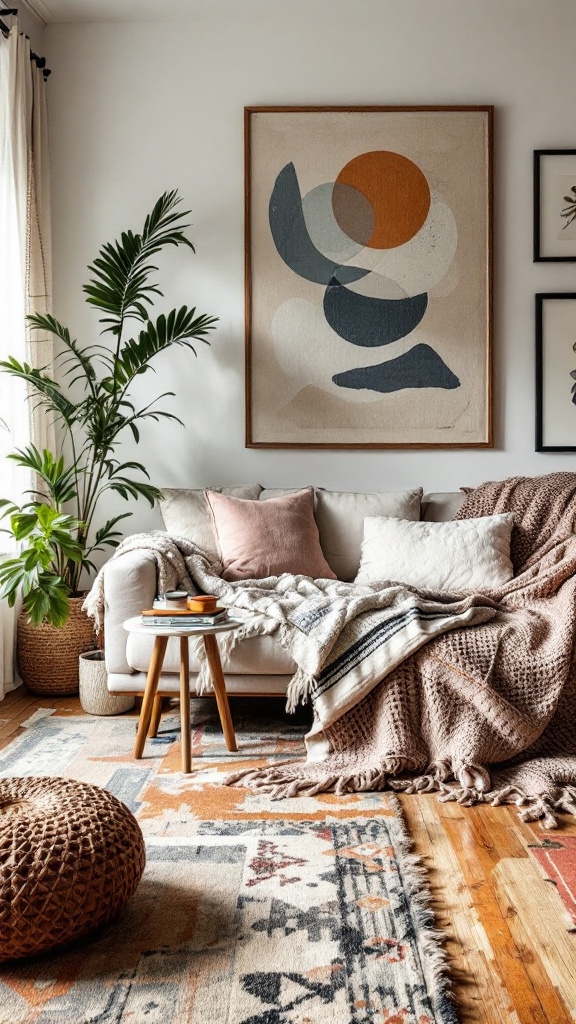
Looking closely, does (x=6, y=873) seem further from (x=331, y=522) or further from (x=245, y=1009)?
(x=331, y=522)

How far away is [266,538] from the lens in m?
3.44

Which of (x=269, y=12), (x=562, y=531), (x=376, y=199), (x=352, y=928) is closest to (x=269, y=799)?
(x=352, y=928)

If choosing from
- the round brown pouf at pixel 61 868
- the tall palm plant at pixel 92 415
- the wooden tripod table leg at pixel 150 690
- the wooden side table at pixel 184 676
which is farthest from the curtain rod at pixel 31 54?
the round brown pouf at pixel 61 868

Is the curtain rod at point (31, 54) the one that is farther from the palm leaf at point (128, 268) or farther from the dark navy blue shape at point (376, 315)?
the dark navy blue shape at point (376, 315)

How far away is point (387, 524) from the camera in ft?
11.5

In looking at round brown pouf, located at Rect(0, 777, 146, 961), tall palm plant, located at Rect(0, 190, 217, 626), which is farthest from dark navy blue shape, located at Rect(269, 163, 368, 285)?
round brown pouf, located at Rect(0, 777, 146, 961)

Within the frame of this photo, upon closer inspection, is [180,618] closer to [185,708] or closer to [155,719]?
[185,708]

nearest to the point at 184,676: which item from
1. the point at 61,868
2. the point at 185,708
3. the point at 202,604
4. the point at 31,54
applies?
the point at 185,708

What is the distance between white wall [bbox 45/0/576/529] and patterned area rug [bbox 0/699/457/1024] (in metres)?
1.90

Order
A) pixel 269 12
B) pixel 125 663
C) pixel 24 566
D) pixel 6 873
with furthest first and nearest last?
pixel 269 12 < pixel 24 566 < pixel 125 663 < pixel 6 873

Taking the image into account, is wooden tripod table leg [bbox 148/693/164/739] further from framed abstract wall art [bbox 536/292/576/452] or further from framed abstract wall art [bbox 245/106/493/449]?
framed abstract wall art [bbox 536/292/576/452]

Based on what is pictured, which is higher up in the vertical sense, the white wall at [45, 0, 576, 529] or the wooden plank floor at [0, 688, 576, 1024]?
the white wall at [45, 0, 576, 529]

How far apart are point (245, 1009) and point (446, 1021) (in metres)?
0.31

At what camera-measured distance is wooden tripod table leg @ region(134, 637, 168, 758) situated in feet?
8.98
